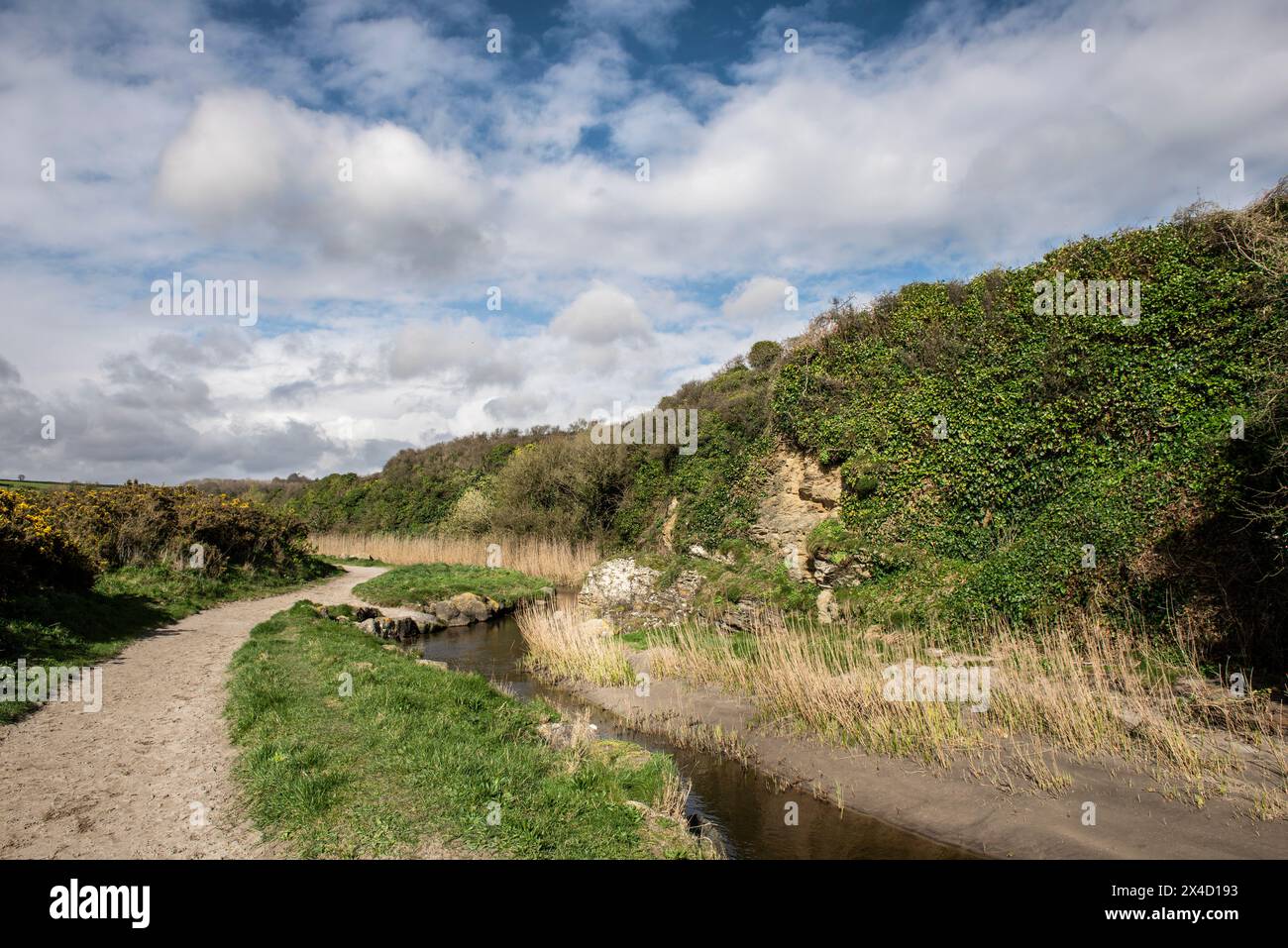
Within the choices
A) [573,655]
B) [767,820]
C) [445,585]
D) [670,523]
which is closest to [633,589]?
[670,523]

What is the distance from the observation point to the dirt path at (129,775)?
5168 millimetres

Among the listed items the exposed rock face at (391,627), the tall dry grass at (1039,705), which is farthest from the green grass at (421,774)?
the exposed rock face at (391,627)

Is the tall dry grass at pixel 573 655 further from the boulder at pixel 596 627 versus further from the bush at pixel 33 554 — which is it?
the bush at pixel 33 554

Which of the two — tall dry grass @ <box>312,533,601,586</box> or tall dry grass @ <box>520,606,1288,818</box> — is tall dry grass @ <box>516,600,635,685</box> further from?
tall dry grass @ <box>312,533,601,586</box>

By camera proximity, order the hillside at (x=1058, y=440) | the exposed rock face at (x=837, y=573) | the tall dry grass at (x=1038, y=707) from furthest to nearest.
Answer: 1. the exposed rock face at (x=837, y=573)
2. the hillside at (x=1058, y=440)
3. the tall dry grass at (x=1038, y=707)

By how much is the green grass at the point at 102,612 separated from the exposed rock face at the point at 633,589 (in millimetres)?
10696

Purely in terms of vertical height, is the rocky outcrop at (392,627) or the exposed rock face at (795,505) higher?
the exposed rock face at (795,505)

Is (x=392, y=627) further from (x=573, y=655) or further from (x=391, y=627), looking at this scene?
(x=573, y=655)

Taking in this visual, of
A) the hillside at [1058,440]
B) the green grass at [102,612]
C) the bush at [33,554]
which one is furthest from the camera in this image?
the bush at [33,554]

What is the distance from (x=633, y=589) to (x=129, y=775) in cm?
1414

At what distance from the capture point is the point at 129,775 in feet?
21.4

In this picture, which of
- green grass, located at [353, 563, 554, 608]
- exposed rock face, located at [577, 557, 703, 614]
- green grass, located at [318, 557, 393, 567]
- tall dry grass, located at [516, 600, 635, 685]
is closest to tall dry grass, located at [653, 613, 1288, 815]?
tall dry grass, located at [516, 600, 635, 685]

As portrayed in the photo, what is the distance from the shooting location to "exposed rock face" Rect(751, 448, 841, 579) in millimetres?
17109
